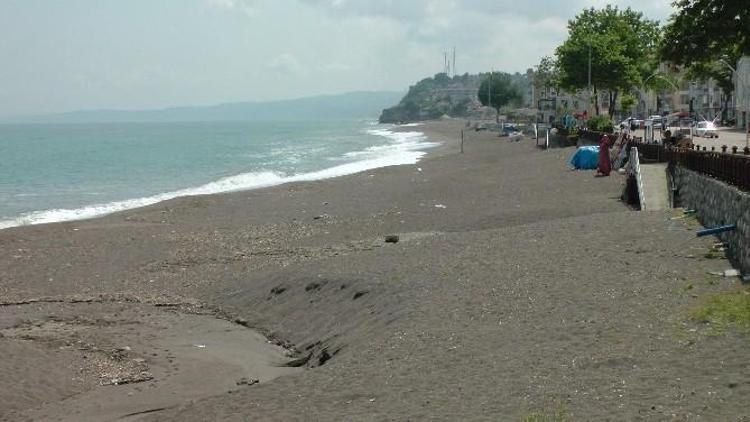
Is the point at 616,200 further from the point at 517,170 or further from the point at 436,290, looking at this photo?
the point at 517,170

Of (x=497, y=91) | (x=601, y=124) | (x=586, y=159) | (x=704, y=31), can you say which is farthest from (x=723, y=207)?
(x=497, y=91)

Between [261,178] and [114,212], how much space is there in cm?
1788

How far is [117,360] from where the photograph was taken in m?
13.5

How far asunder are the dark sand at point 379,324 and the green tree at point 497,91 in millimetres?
157143

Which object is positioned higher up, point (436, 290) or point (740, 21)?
point (740, 21)

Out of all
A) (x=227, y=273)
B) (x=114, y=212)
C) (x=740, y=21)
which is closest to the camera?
(x=740, y=21)

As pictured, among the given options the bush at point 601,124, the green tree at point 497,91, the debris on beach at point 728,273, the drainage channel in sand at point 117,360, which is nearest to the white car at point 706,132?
the bush at point 601,124

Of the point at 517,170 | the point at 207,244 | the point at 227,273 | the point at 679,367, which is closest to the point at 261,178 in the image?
the point at 517,170

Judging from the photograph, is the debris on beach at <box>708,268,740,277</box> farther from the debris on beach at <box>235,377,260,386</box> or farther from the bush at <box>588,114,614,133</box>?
the bush at <box>588,114,614,133</box>

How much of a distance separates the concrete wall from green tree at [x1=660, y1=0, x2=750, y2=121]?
2.54 metres

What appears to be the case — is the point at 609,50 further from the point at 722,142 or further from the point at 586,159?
the point at 586,159

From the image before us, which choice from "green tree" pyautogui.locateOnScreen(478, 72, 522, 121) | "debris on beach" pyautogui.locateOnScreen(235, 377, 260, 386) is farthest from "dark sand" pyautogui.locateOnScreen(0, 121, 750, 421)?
"green tree" pyautogui.locateOnScreen(478, 72, 522, 121)

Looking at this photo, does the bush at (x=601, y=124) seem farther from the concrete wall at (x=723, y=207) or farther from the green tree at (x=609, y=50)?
the concrete wall at (x=723, y=207)

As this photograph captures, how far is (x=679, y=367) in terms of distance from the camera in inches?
358
